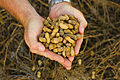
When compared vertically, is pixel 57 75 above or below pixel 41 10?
below

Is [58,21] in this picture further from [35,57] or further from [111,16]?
[111,16]

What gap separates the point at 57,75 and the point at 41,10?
2.32 feet

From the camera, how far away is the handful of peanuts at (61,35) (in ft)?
3.96

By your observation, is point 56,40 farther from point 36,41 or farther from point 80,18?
point 80,18

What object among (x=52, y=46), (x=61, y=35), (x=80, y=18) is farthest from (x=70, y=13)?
(x=52, y=46)

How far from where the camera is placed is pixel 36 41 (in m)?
1.16

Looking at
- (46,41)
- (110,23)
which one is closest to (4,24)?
(46,41)

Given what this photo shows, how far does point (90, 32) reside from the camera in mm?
1679

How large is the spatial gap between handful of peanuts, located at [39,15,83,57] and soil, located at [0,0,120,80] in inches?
9.3

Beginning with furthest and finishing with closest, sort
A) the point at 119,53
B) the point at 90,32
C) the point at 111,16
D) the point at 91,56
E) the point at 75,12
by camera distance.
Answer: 1. the point at 111,16
2. the point at 90,32
3. the point at 91,56
4. the point at 119,53
5. the point at 75,12

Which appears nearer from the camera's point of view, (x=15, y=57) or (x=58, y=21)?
(x=58, y=21)

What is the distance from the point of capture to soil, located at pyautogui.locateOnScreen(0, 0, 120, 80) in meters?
1.45

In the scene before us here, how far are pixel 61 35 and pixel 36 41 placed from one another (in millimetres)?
186

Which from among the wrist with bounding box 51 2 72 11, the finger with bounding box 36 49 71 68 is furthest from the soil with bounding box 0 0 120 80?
the wrist with bounding box 51 2 72 11
